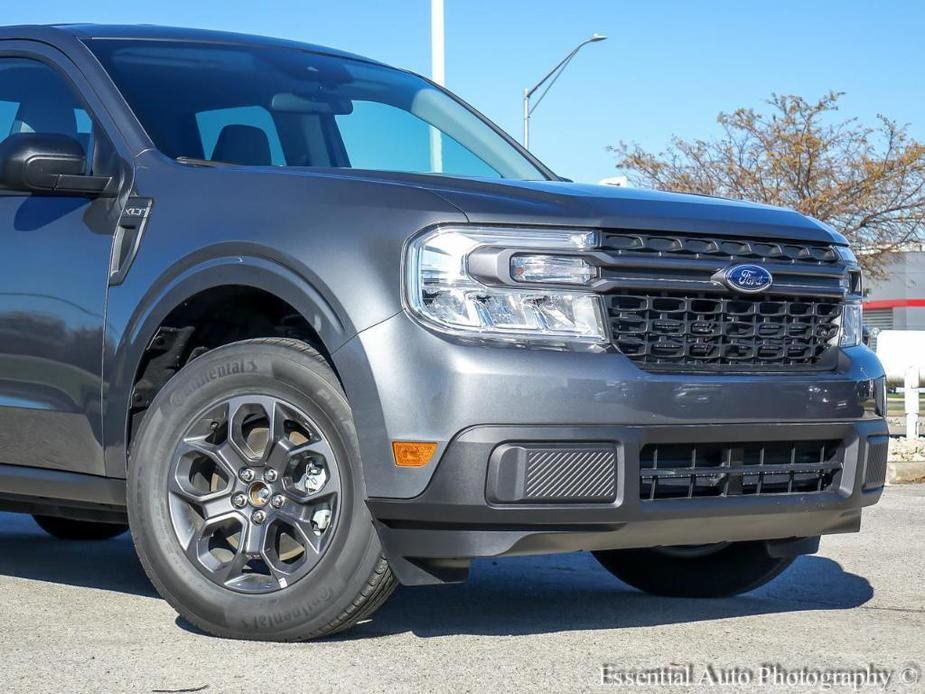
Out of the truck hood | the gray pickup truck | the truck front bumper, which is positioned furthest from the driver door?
the truck front bumper

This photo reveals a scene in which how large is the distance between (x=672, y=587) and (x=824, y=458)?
1.13 m

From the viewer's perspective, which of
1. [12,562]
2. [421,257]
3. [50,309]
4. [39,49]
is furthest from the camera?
[12,562]

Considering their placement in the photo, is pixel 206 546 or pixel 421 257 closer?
pixel 421 257

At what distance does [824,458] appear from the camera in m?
4.37

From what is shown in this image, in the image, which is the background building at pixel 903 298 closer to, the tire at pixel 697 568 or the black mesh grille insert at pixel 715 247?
the tire at pixel 697 568

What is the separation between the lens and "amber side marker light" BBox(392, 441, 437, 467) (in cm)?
385

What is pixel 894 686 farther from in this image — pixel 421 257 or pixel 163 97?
pixel 163 97

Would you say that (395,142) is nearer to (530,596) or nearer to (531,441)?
(530,596)

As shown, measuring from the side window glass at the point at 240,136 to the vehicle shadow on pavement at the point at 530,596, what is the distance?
1524 millimetres

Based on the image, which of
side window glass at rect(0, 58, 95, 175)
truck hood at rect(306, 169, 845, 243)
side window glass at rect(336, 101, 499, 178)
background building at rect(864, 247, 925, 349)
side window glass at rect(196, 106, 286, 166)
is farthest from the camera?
background building at rect(864, 247, 925, 349)

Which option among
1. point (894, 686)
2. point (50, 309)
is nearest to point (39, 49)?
point (50, 309)

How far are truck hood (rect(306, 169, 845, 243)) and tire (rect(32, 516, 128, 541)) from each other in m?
3.44

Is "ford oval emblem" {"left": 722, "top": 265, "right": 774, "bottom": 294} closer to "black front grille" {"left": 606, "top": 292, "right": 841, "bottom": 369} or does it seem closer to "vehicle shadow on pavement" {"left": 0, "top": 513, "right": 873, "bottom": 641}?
"black front grille" {"left": 606, "top": 292, "right": 841, "bottom": 369}

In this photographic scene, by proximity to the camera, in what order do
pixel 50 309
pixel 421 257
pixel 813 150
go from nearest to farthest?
1. pixel 421 257
2. pixel 50 309
3. pixel 813 150
